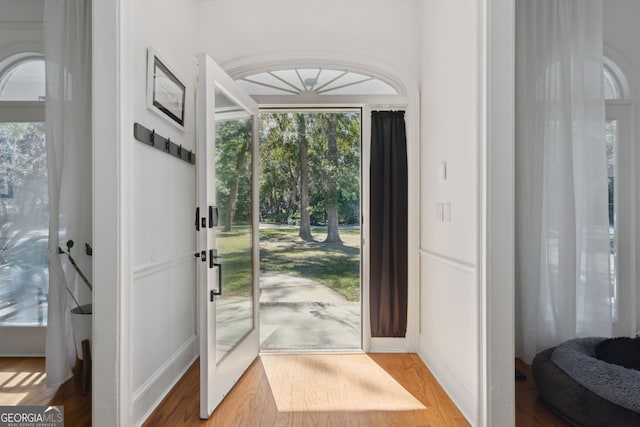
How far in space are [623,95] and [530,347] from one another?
7.19 ft

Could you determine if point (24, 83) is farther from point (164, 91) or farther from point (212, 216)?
point (212, 216)

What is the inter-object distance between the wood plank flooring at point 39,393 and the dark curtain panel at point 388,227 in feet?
7.06

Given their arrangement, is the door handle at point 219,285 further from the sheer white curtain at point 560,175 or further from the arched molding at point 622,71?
the arched molding at point 622,71

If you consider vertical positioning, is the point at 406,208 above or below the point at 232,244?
above

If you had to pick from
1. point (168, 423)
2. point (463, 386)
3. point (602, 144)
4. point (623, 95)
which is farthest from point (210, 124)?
point (623, 95)

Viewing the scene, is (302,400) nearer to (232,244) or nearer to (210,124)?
(232,244)

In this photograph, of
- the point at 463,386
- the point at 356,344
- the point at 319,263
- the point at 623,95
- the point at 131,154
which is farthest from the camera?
the point at 319,263

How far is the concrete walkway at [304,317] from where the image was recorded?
3.52 metres

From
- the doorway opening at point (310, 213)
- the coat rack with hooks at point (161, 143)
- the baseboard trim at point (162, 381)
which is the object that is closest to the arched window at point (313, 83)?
the coat rack with hooks at point (161, 143)

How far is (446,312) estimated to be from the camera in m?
2.57

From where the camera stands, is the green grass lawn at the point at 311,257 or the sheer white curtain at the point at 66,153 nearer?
the sheer white curtain at the point at 66,153

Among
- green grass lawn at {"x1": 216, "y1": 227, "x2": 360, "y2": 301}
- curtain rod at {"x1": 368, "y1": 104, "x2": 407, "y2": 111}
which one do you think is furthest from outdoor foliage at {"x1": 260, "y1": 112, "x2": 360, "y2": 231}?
curtain rod at {"x1": 368, "y1": 104, "x2": 407, "y2": 111}

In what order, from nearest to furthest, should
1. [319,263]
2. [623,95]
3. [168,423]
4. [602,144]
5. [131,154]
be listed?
[131,154]
[168,423]
[602,144]
[623,95]
[319,263]

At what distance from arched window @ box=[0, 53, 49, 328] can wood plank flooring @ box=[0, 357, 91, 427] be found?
0.43 metres
